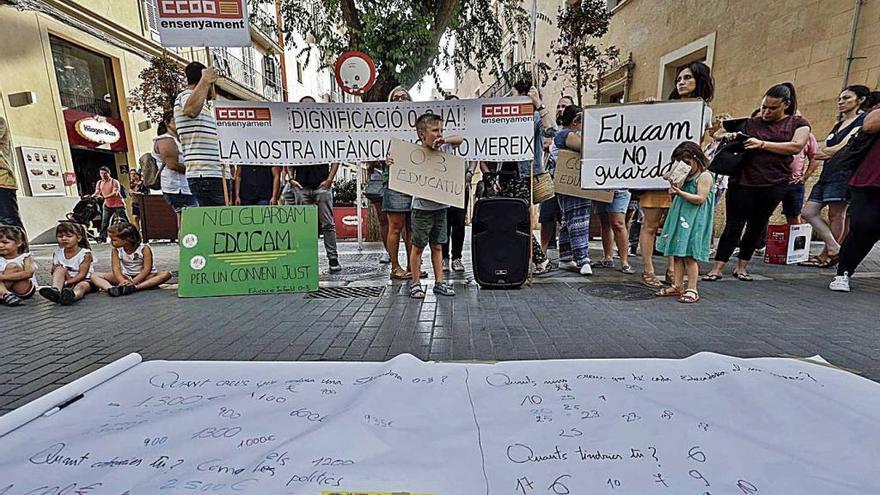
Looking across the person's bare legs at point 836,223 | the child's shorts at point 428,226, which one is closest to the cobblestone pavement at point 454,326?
the child's shorts at point 428,226

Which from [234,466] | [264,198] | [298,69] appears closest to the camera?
[234,466]

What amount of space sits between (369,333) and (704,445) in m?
2.09

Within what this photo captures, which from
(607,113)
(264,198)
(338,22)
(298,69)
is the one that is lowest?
(264,198)

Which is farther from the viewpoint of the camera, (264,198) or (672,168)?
(264,198)

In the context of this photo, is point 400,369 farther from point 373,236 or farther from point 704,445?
point 373,236

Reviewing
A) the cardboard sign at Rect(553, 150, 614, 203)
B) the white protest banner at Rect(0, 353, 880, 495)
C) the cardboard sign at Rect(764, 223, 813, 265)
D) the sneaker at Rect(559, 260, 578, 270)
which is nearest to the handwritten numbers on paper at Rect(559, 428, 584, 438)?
the white protest banner at Rect(0, 353, 880, 495)

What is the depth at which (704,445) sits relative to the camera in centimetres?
95

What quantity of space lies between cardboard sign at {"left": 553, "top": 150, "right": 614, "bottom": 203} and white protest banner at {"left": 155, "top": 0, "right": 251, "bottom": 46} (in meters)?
3.26

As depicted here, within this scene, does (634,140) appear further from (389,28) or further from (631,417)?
(389,28)

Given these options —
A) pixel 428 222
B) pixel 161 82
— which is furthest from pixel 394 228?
pixel 161 82

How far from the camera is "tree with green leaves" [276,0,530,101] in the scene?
680 cm

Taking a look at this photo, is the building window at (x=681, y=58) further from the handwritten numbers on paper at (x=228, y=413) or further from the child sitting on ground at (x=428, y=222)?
the handwritten numbers on paper at (x=228, y=413)

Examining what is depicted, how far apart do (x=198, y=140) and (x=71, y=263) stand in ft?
5.82

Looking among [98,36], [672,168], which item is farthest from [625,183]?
[98,36]
